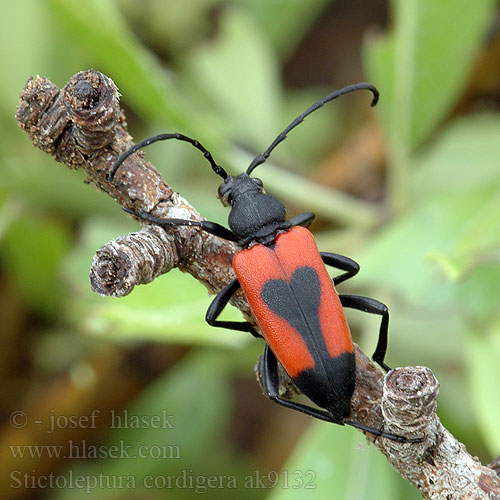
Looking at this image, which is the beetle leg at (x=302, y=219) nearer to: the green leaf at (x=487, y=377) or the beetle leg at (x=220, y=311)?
the beetle leg at (x=220, y=311)

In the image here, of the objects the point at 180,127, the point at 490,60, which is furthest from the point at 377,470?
the point at 490,60

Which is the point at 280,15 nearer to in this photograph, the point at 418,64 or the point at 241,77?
the point at 241,77

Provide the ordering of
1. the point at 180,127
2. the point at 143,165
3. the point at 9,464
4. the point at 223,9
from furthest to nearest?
the point at 223,9, the point at 9,464, the point at 180,127, the point at 143,165

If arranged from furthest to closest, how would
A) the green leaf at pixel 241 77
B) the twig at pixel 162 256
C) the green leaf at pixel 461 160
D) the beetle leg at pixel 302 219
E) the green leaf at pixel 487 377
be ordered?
the green leaf at pixel 241 77, the green leaf at pixel 461 160, the green leaf at pixel 487 377, the beetle leg at pixel 302 219, the twig at pixel 162 256

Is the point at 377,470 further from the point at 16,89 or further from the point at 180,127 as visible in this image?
the point at 16,89


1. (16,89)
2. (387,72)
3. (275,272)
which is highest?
(387,72)

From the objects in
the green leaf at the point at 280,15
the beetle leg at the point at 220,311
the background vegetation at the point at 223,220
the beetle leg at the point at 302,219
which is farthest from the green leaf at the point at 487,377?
the green leaf at the point at 280,15
